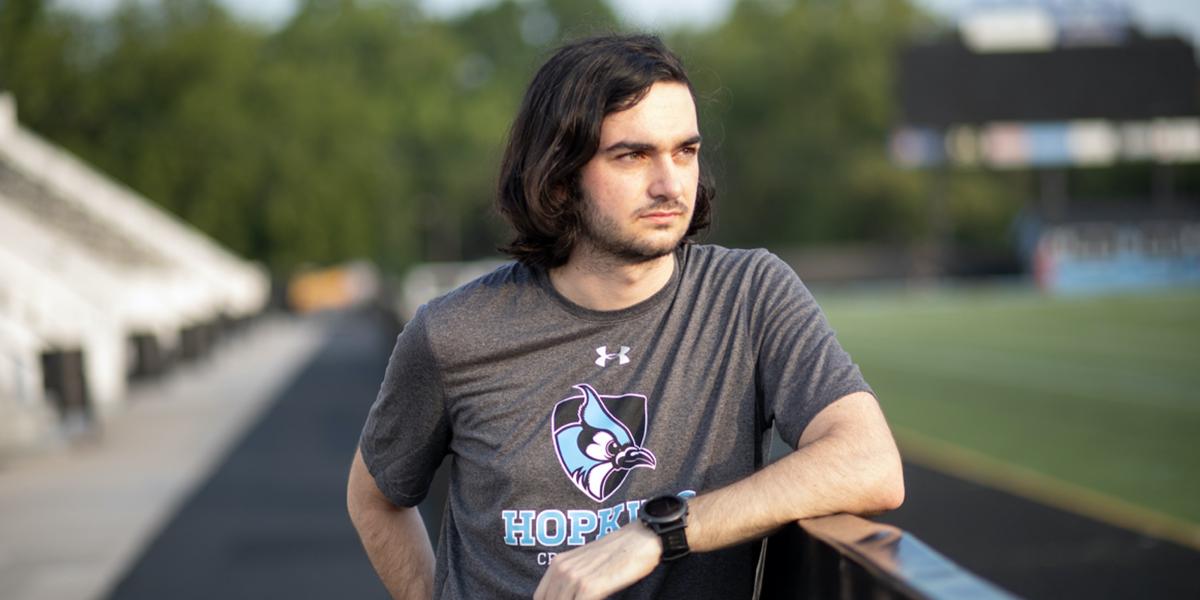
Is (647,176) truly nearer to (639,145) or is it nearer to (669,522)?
(639,145)

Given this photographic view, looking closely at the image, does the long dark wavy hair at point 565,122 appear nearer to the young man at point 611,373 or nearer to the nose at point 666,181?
the young man at point 611,373

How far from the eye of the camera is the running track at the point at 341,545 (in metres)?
6.74

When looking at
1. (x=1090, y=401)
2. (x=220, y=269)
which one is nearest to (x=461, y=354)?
(x=1090, y=401)

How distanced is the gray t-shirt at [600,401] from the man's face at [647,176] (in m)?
0.13

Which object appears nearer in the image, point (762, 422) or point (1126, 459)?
point (762, 422)

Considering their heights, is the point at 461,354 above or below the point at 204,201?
above

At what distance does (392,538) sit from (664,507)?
782 millimetres

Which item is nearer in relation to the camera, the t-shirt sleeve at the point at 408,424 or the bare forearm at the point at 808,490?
the bare forearm at the point at 808,490

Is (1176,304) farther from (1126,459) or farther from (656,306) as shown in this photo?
(656,306)

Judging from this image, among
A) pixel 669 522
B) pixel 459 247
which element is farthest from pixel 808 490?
pixel 459 247

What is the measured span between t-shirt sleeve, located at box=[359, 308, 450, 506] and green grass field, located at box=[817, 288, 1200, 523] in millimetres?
6859

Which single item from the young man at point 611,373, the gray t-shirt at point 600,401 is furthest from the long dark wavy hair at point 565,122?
the gray t-shirt at point 600,401

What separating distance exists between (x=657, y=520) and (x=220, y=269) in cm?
3364

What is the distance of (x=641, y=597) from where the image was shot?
2.38m
